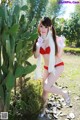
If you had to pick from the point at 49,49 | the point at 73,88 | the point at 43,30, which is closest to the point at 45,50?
the point at 49,49

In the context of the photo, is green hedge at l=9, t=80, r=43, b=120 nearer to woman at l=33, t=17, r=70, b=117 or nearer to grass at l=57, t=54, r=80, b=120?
woman at l=33, t=17, r=70, b=117

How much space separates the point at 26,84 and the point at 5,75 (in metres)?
0.80

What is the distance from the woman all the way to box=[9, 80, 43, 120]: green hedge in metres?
0.20

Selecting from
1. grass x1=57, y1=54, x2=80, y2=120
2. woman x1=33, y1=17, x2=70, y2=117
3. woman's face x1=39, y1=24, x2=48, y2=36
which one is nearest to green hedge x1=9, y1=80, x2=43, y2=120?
woman x1=33, y1=17, x2=70, y2=117

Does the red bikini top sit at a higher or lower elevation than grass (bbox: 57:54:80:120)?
higher

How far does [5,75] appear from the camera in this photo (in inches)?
162

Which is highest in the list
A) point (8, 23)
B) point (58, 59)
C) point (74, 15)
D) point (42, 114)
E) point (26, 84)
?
point (74, 15)

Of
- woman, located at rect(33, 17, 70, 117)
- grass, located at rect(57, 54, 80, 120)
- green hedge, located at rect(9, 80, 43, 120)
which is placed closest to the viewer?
green hedge, located at rect(9, 80, 43, 120)

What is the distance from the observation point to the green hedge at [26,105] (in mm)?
4375

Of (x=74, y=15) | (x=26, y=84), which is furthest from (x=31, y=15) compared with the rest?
(x=26, y=84)

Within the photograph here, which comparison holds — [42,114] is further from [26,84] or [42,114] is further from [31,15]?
[31,15]

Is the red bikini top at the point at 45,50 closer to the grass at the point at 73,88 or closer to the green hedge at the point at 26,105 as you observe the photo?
the green hedge at the point at 26,105

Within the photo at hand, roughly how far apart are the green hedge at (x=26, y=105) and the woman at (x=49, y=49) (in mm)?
197

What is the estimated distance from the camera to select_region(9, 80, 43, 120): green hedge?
4375 millimetres
